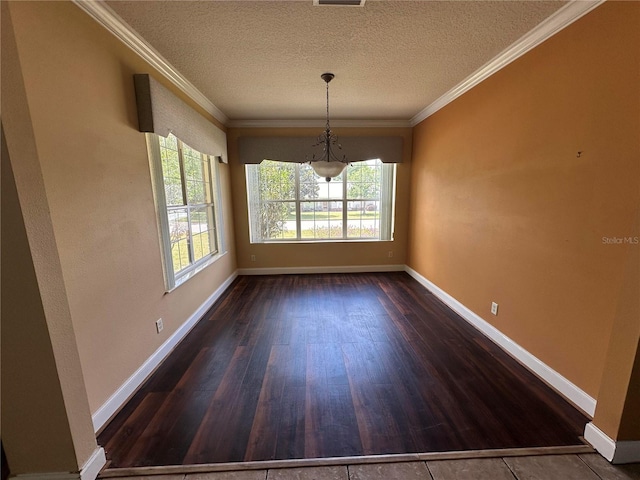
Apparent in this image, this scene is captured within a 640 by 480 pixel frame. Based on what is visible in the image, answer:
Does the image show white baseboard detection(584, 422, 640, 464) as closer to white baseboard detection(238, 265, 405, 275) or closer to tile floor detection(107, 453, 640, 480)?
tile floor detection(107, 453, 640, 480)

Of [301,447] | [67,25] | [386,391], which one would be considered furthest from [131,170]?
[386,391]

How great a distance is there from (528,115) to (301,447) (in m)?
2.76

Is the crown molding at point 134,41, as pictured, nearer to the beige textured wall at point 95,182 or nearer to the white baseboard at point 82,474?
the beige textured wall at point 95,182

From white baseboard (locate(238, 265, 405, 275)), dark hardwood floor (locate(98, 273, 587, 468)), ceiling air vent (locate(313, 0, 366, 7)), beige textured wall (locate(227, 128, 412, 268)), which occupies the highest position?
ceiling air vent (locate(313, 0, 366, 7))

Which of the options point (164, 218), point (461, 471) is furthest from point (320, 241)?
point (461, 471)

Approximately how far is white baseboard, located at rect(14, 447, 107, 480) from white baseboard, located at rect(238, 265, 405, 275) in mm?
3325

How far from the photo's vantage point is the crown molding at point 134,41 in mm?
1539

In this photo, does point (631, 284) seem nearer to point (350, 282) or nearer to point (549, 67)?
point (549, 67)

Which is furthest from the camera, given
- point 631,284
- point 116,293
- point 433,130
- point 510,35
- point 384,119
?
point 384,119

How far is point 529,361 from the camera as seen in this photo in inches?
81.8

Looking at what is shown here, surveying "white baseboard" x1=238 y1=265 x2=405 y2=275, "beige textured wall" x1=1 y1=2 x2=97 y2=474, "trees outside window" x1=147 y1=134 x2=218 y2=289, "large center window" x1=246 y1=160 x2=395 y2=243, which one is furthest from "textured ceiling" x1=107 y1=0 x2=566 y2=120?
"white baseboard" x1=238 y1=265 x2=405 y2=275

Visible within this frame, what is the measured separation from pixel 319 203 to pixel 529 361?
11.2 feet

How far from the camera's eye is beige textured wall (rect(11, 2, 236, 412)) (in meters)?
1.31

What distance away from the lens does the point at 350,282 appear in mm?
4191
